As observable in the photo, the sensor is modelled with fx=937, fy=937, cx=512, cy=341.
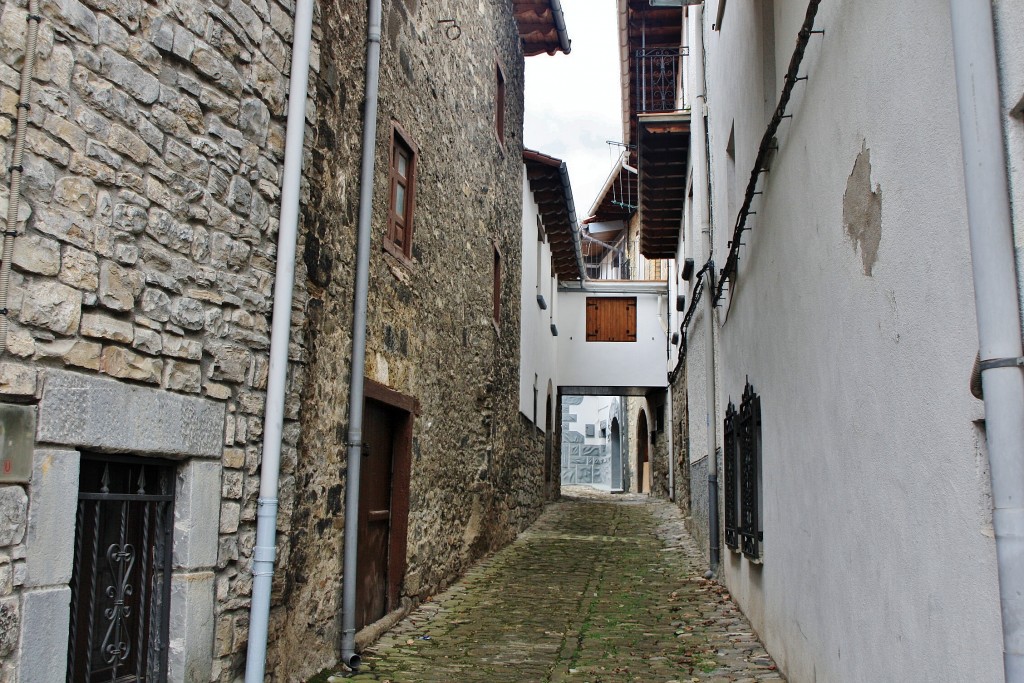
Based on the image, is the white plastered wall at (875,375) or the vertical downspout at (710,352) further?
the vertical downspout at (710,352)

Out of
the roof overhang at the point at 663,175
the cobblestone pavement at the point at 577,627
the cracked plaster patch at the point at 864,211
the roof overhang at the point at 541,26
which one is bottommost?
the cobblestone pavement at the point at 577,627

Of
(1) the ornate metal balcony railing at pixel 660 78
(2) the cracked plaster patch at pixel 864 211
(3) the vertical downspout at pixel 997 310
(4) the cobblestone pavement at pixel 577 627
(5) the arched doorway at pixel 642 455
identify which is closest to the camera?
(3) the vertical downspout at pixel 997 310

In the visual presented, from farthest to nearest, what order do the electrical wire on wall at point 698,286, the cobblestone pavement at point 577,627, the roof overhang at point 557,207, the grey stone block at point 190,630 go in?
the roof overhang at point 557,207 → the electrical wire on wall at point 698,286 → the cobblestone pavement at point 577,627 → the grey stone block at point 190,630

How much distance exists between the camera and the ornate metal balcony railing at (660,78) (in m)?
16.0

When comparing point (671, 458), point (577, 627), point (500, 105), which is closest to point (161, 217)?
point (577, 627)

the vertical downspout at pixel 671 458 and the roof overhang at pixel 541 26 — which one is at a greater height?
the roof overhang at pixel 541 26

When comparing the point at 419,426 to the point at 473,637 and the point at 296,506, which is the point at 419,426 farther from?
the point at 296,506

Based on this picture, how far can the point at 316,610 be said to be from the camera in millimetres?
5234

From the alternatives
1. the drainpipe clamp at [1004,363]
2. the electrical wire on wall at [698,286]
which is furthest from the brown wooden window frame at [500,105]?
the drainpipe clamp at [1004,363]

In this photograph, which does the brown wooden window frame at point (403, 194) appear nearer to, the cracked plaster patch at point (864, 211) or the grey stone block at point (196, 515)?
the grey stone block at point (196, 515)

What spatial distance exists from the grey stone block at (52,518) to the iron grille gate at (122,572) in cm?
24

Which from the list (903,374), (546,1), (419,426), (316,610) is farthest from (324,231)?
(546,1)

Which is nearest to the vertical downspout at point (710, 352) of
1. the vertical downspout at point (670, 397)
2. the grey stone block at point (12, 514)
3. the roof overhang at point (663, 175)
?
the roof overhang at point (663, 175)

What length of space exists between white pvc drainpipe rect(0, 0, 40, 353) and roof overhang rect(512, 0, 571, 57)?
10307 mm
